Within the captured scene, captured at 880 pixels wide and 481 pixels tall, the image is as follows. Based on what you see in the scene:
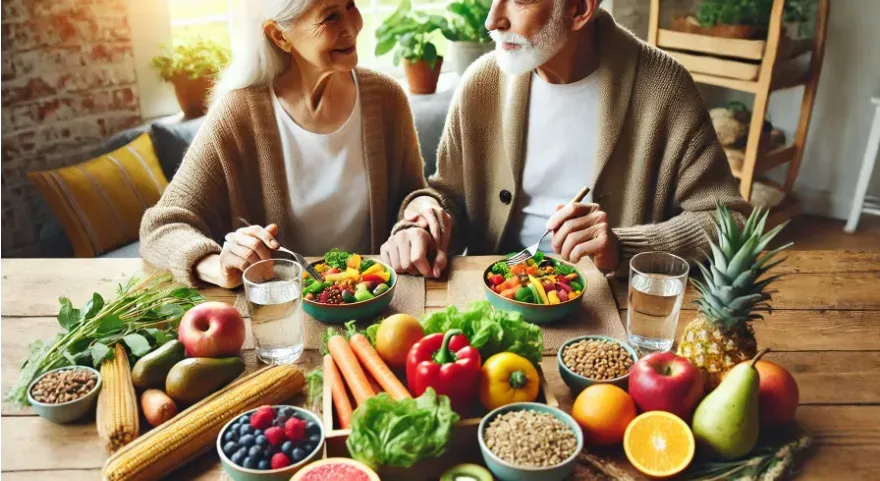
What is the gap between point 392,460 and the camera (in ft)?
3.41

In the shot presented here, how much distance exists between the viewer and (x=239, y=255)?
5.16 feet

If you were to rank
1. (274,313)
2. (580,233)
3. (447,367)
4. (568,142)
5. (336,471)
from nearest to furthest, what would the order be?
(336,471), (447,367), (274,313), (580,233), (568,142)

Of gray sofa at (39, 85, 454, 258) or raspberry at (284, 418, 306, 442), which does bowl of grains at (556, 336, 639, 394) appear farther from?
gray sofa at (39, 85, 454, 258)

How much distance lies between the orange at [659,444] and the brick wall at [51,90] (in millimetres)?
Result: 2685

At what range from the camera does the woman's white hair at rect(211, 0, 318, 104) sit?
6.02ft

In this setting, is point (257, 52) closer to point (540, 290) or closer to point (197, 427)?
point (540, 290)

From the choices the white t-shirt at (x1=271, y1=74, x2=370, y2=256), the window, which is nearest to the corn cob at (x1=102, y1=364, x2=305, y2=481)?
the white t-shirt at (x1=271, y1=74, x2=370, y2=256)

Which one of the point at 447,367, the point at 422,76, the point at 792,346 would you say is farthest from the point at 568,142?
the point at 422,76

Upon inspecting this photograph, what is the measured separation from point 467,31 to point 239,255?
2323mm

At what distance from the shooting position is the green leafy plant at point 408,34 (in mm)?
3477

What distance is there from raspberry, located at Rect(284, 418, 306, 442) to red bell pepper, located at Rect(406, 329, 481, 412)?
0.63 ft

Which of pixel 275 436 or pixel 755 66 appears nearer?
pixel 275 436

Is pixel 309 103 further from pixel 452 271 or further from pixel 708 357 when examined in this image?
pixel 708 357

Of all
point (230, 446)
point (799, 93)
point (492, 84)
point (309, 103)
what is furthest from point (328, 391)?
point (799, 93)
